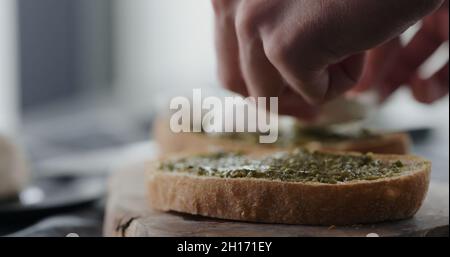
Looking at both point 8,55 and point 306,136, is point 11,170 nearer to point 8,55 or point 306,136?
point 306,136

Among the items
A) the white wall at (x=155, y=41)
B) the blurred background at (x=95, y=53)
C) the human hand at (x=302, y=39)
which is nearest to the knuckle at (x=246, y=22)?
the human hand at (x=302, y=39)

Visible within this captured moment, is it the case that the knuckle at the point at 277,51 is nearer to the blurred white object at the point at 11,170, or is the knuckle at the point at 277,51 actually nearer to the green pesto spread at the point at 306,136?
the green pesto spread at the point at 306,136

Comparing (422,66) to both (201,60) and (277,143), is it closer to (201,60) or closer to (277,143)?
(277,143)

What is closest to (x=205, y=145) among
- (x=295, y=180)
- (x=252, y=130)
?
(x=252, y=130)

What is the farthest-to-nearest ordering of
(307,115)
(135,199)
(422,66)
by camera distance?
(422,66)
(307,115)
(135,199)
